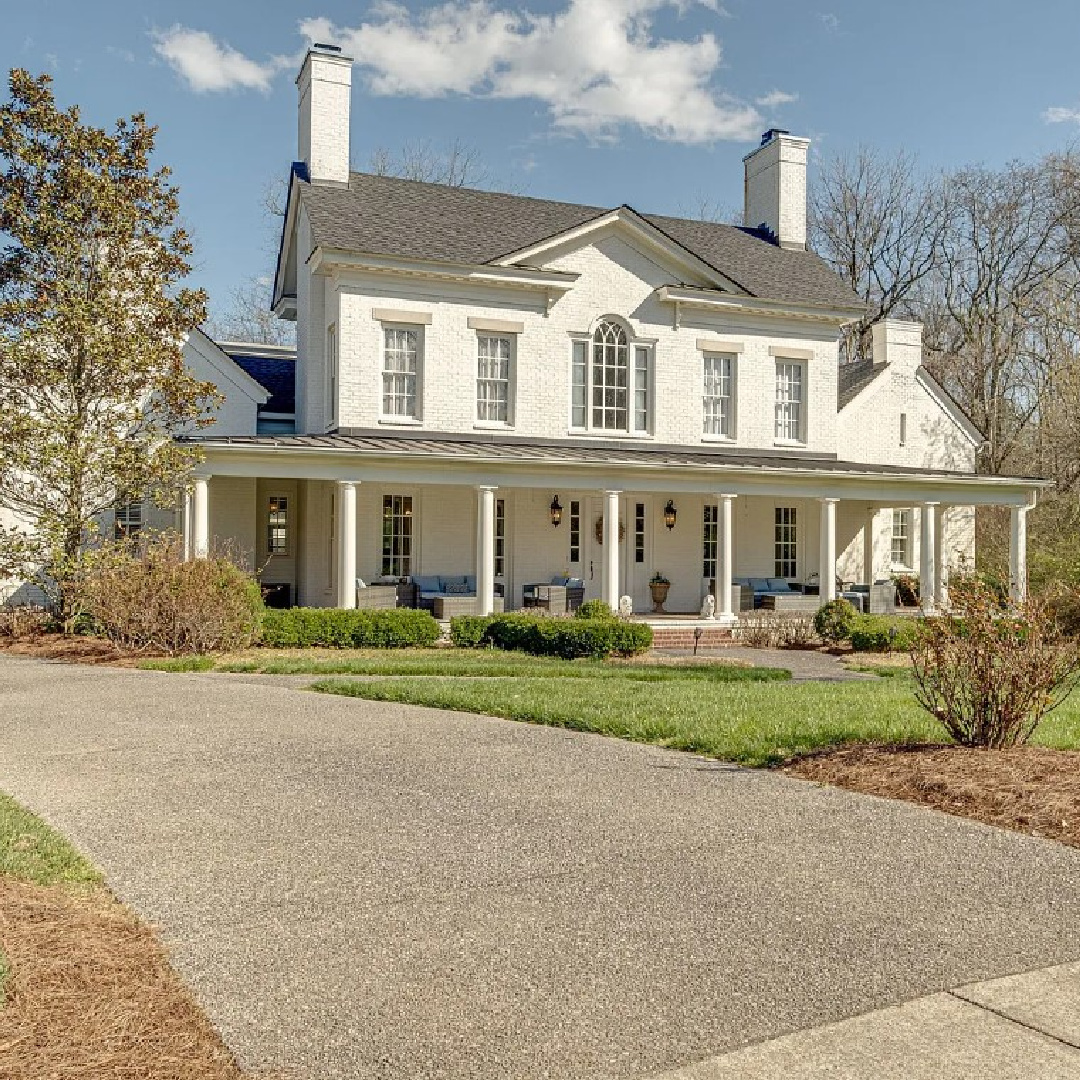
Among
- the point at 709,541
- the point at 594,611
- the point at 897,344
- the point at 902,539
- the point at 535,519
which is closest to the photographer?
the point at 594,611

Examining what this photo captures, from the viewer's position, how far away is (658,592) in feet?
80.9

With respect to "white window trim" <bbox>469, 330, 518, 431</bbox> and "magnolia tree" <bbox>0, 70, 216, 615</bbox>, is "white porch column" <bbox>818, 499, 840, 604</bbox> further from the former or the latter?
"magnolia tree" <bbox>0, 70, 216, 615</bbox>

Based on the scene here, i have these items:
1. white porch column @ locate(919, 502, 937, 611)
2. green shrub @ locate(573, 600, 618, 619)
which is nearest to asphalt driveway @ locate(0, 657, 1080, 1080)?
green shrub @ locate(573, 600, 618, 619)

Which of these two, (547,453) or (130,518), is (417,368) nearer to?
(547,453)

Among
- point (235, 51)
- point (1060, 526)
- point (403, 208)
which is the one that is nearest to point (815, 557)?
point (1060, 526)

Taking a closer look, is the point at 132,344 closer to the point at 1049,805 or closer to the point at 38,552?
the point at 38,552

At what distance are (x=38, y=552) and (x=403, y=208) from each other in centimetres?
1054

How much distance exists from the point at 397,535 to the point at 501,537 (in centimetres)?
223

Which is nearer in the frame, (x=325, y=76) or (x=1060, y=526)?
(x=325, y=76)

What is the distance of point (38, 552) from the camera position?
64.3 ft

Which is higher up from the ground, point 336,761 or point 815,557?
point 815,557

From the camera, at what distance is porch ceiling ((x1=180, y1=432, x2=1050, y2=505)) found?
19.8 m

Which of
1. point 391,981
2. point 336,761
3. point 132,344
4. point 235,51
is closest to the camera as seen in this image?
point 391,981

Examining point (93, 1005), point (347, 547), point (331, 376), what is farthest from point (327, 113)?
point (93, 1005)
